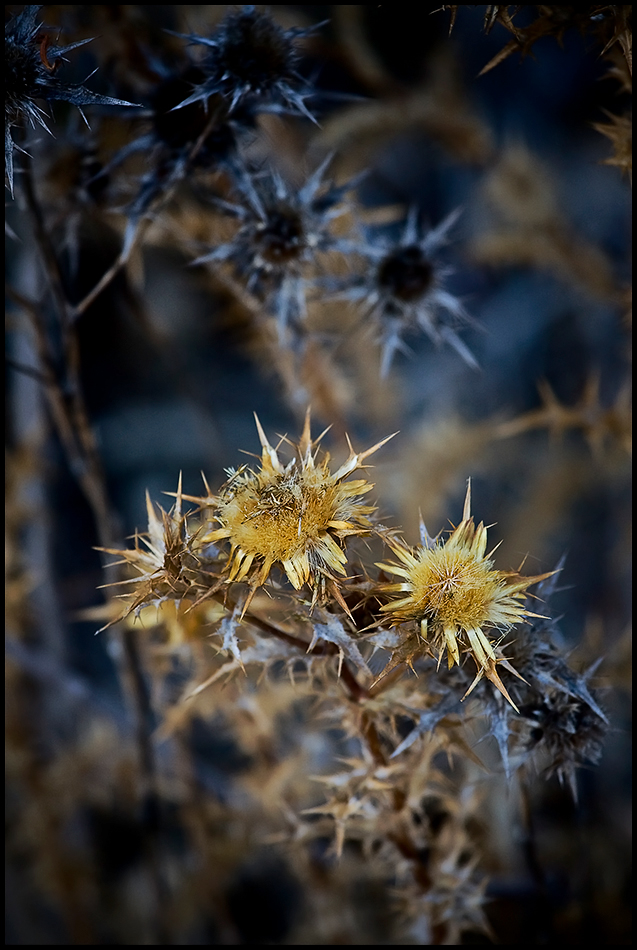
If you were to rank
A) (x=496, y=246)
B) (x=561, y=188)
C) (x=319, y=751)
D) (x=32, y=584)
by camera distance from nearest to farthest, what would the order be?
(x=319, y=751), (x=32, y=584), (x=496, y=246), (x=561, y=188)

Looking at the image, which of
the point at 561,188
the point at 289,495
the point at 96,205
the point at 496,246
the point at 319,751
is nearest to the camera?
the point at 289,495

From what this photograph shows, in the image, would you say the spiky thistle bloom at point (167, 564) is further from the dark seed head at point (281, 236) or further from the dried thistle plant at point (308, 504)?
the dark seed head at point (281, 236)

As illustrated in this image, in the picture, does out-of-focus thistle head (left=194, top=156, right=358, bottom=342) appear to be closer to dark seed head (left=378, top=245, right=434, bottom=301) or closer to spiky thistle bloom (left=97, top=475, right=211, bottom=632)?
dark seed head (left=378, top=245, right=434, bottom=301)

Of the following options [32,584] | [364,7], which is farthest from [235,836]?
[364,7]

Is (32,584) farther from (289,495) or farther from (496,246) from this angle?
(496,246)

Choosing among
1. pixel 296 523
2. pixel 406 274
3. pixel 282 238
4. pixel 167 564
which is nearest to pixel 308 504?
pixel 296 523

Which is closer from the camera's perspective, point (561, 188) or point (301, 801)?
point (301, 801)

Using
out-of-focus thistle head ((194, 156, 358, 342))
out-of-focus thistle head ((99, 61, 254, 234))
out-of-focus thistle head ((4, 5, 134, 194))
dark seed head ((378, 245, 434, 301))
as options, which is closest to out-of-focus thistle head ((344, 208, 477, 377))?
dark seed head ((378, 245, 434, 301))

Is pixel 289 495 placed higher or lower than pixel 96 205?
lower
